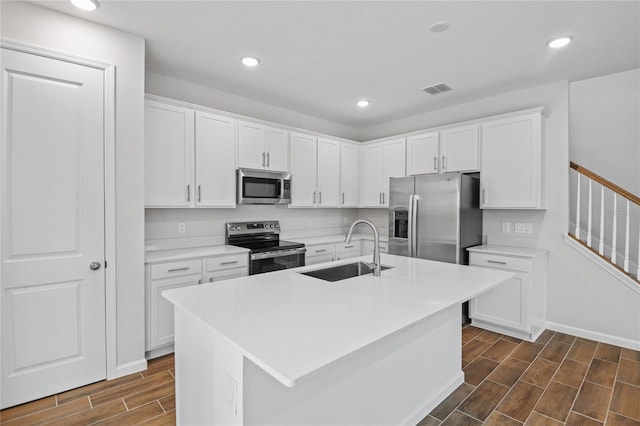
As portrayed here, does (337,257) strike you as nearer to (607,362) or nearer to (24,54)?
(607,362)

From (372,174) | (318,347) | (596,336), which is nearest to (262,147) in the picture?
(372,174)

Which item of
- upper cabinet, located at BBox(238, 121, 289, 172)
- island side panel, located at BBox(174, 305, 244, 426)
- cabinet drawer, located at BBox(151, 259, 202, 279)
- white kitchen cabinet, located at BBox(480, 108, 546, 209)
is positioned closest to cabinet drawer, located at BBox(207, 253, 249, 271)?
cabinet drawer, located at BBox(151, 259, 202, 279)

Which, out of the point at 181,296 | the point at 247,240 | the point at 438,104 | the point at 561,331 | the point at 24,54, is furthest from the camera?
the point at 438,104

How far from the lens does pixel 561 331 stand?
344 centimetres

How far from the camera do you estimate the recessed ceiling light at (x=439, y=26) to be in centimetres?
236

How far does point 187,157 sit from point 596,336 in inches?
177

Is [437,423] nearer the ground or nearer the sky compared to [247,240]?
nearer the ground

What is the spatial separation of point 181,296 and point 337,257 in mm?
2862

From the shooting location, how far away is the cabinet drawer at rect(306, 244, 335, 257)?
3999 millimetres

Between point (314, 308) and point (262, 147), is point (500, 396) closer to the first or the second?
point (314, 308)

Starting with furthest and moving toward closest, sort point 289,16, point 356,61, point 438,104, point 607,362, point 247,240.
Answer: point 438,104
point 247,240
point 356,61
point 607,362
point 289,16

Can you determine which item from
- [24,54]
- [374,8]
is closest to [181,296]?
[24,54]

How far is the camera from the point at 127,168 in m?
2.52

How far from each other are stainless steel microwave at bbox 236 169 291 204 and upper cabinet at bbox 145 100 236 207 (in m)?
0.11
